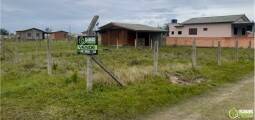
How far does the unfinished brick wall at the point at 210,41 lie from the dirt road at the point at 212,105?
113ft

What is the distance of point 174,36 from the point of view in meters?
58.4

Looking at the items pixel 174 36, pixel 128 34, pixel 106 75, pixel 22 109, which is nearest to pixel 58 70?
pixel 106 75

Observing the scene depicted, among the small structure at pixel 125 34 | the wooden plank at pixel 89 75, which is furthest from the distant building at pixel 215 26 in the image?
the wooden plank at pixel 89 75

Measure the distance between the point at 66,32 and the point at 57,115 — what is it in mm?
106647

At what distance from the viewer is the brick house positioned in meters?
49.5

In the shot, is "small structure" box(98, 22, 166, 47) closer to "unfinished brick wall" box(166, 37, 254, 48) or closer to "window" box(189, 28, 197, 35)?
"unfinished brick wall" box(166, 37, 254, 48)

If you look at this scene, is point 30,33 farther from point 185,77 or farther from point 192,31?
point 185,77

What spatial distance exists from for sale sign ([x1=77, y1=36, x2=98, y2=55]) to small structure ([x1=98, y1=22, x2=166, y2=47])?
35.2 m

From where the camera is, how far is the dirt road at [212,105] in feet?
24.4

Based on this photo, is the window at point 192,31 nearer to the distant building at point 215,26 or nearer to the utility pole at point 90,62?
the distant building at point 215,26

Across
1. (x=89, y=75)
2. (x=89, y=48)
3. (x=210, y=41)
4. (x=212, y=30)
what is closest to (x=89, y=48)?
(x=89, y=48)

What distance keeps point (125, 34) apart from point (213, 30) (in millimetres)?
13454

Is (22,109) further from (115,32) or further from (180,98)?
(115,32)

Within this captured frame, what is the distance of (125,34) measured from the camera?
46156 mm
